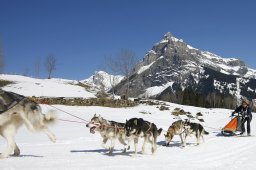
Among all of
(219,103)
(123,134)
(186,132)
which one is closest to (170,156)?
(123,134)

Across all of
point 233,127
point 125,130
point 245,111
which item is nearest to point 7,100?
point 125,130

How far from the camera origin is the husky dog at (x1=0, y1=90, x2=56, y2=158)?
26.3ft

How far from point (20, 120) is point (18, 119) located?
5cm

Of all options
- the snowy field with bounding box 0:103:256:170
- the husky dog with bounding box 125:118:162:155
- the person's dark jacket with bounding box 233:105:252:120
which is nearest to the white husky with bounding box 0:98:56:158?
the snowy field with bounding box 0:103:256:170

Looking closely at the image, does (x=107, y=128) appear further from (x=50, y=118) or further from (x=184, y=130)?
(x=184, y=130)

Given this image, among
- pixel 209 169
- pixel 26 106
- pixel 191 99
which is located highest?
pixel 191 99

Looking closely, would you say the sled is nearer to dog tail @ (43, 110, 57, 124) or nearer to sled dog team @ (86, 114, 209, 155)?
sled dog team @ (86, 114, 209, 155)

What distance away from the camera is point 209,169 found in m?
8.45

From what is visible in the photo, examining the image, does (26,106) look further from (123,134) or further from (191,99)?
(191,99)

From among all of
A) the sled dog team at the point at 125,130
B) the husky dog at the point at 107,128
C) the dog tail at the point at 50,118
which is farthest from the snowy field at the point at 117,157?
the husky dog at the point at 107,128

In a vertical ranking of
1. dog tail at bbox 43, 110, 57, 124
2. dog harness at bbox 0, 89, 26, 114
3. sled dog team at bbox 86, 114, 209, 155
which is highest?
dog harness at bbox 0, 89, 26, 114

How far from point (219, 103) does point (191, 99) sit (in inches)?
1092

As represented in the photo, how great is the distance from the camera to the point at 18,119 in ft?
27.0

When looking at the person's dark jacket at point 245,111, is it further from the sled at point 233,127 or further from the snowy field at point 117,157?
the snowy field at point 117,157
